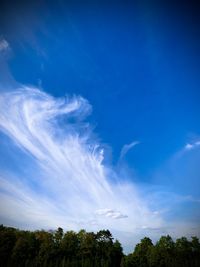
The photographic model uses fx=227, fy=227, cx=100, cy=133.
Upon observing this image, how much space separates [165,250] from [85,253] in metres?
27.4

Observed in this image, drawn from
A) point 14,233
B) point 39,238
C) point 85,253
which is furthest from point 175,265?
point 14,233

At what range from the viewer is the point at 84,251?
80.3m

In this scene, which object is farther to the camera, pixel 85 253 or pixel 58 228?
pixel 58 228

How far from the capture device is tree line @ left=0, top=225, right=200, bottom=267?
2891 inches

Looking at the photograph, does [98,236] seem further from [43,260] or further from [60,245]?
[43,260]

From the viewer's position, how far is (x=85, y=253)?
79812mm

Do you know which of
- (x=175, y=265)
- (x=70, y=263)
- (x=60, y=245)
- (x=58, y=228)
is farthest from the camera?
(x=58, y=228)

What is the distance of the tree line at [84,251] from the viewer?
2891 inches

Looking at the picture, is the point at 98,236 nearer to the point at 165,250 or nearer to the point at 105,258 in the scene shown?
the point at 105,258

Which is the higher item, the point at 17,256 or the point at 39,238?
the point at 39,238

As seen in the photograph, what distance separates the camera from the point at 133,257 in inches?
3216

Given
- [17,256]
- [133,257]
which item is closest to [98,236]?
[133,257]

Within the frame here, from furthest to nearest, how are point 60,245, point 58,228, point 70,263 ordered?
1. point 58,228
2. point 60,245
3. point 70,263

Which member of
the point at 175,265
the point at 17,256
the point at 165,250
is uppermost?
the point at 165,250
